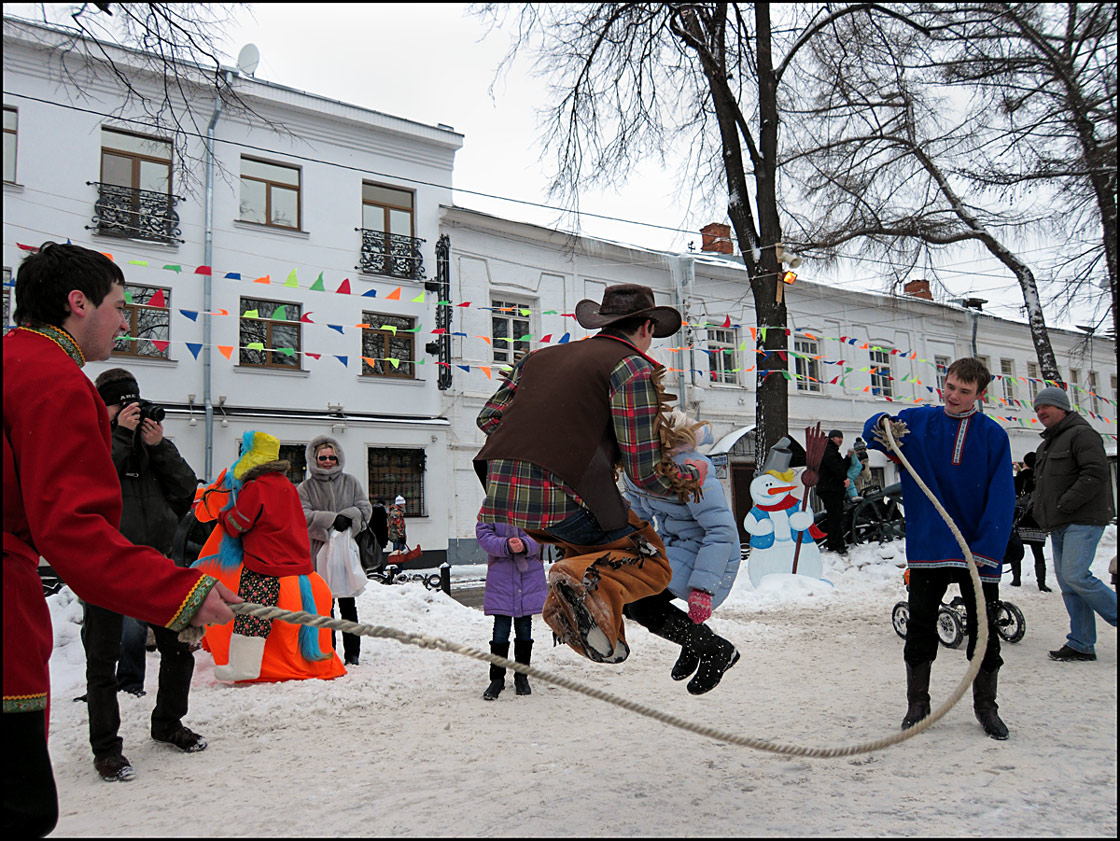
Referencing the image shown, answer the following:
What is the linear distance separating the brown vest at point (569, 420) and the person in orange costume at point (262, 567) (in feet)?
10.6

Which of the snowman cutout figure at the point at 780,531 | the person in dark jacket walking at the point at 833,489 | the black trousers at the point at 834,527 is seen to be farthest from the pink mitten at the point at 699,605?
the black trousers at the point at 834,527

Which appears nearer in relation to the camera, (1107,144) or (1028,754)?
(1107,144)

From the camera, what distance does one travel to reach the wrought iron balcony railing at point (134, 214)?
16.4 metres

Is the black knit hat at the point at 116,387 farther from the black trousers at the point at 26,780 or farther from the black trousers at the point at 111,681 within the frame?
the black trousers at the point at 26,780

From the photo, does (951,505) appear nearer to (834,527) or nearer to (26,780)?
(26,780)

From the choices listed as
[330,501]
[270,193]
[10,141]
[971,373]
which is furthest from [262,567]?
[270,193]

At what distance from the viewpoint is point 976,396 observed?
4562mm

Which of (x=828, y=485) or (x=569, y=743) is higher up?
(x=828, y=485)

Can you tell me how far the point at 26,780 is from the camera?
1.90m

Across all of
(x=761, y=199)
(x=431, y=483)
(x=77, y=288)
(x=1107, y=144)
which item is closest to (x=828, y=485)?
(x=761, y=199)

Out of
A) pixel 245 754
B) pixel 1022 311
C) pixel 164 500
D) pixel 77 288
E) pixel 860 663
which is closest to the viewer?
pixel 77 288

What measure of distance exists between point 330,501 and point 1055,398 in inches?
223

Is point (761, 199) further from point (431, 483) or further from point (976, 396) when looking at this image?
point (431, 483)

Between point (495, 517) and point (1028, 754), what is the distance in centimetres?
283
